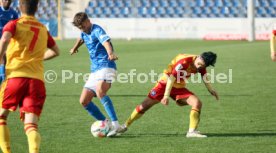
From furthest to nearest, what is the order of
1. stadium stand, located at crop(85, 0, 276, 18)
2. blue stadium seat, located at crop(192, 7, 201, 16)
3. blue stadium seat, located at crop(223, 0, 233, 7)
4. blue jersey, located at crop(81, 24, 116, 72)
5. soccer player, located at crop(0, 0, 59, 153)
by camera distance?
1. blue stadium seat, located at crop(223, 0, 233, 7)
2. blue stadium seat, located at crop(192, 7, 201, 16)
3. stadium stand, located at crop(85, 0, 276, 18)
4. blue jersey, located at crop(81, 24, 116, 72)
5. soccer player, located at crop(0, 0, 59, 153)

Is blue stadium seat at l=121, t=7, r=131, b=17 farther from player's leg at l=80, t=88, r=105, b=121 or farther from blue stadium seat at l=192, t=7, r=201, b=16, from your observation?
player's leg at l=80, t=88, r=105, b=121

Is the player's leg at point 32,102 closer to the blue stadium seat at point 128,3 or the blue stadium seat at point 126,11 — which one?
the blue stadium seat at point 126,11

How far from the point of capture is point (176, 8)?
43594 millimetres

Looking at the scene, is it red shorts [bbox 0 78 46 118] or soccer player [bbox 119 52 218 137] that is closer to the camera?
red shorts [bbox 0 78 46 118]

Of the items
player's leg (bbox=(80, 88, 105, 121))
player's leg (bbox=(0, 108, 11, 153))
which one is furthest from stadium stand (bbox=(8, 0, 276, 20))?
player's leg (bbox=(0, 108, 11, 153))

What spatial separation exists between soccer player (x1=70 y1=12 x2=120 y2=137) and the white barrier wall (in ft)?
98.3

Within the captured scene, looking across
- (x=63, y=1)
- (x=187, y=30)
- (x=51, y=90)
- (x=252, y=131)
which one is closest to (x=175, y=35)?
(x=187, y=30)

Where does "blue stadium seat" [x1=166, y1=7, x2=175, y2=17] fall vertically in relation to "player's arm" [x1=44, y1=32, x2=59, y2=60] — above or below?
above

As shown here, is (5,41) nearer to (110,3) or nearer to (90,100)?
(90,100)

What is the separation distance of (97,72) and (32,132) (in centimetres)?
294

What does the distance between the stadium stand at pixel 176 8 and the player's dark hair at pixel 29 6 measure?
35668 mm

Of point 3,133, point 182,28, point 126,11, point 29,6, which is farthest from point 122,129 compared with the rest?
point 126,11

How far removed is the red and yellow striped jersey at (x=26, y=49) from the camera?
22.0ft

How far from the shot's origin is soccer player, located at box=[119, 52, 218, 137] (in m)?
9.09
